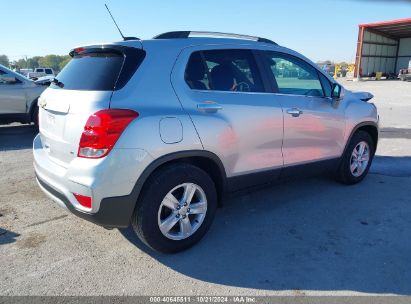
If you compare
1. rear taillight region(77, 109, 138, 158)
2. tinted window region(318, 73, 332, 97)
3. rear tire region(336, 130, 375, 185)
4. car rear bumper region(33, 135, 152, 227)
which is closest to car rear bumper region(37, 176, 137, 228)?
car rear bumper region(33, 135, 152, 227)

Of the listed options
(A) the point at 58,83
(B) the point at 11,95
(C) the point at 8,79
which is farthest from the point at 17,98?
(A) the point at 58,83

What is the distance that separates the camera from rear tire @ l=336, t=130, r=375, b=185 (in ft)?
16.3

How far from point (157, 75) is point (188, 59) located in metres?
0.39

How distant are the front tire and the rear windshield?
32.6 inches

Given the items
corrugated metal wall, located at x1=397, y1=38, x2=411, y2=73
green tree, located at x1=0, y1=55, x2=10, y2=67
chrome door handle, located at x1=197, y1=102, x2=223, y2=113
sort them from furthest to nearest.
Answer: green tree, located at x1=0, y1=55, x2=10, y2=67 → corrugated metal wall, located at x1=397, y1=38, x2=411, y2=73 → chrome door handle, located at x1=197, y1=102, x2=223, y2=113

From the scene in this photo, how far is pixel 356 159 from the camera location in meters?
5.12

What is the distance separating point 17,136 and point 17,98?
881 millimetres

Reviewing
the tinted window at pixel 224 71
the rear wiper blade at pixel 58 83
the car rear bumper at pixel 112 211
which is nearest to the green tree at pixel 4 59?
the rear wiper blade at pixel 58 83

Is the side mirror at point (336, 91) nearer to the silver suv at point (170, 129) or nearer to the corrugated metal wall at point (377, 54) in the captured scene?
the silver suv at point (170, 129)

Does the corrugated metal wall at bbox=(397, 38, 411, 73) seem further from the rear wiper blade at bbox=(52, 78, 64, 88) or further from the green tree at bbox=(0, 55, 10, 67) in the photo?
the green tree at bbox=(0, 55, 10, 67)

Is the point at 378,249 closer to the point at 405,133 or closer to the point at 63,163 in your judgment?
the point at 63,163

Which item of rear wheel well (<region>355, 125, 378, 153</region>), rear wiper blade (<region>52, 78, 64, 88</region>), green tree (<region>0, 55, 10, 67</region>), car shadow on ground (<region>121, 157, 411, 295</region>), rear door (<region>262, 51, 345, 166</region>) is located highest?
rear wiper blade (<region>52, 78, 64, 88</region>)

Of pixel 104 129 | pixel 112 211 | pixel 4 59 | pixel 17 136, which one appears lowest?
pixel 4 59

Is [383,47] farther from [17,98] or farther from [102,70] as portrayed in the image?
[102,70]
